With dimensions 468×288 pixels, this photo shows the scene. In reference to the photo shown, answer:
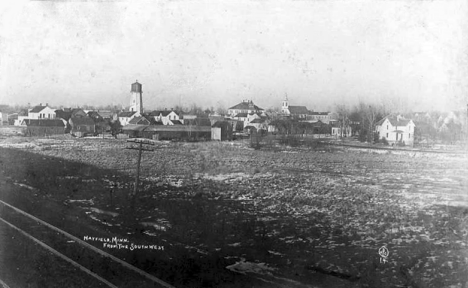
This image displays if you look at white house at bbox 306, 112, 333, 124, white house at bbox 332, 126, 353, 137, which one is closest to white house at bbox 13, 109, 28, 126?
white house at bbox 306, 112, 333, 124

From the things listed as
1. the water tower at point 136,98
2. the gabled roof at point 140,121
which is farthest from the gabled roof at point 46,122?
the water tower at point 136,98

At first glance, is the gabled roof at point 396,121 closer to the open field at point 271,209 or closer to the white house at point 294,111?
the open field at point 271,209

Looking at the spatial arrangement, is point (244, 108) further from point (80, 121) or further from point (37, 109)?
point (37, 109)

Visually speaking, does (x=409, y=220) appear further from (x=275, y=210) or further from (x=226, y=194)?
(x=226, y=194)

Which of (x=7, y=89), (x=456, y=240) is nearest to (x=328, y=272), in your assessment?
(x=456, y=240)

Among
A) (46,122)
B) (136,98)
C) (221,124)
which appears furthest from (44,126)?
(221,124)

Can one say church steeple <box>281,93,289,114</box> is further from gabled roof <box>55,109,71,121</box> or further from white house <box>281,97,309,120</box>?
gabled roof <box>55,109,71,121</box>

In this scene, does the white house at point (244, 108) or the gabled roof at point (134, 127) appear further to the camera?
the gabled roof at point (134, 127)
